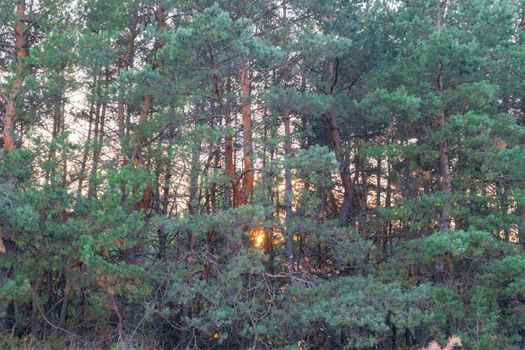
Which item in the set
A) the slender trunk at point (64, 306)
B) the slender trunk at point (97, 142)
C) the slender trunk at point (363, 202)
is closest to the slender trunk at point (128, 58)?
the slender trunk at point (97, 142)

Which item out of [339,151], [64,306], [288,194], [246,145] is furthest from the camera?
[339,151]

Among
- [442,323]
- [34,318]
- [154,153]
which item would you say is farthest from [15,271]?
[442,323]

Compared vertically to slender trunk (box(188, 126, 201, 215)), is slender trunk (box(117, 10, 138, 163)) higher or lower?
higher

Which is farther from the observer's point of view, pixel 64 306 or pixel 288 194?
pixel 64 306

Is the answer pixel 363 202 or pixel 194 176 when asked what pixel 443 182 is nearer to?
pixel 363 202

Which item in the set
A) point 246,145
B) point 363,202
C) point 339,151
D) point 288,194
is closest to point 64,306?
point 246,145

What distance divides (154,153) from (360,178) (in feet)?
26.3

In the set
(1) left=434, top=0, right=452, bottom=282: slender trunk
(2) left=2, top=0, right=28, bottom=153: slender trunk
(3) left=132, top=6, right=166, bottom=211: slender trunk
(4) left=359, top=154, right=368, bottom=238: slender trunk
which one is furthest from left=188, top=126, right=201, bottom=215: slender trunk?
(1) left=434, top=0, right=452, bottom=282: slender trunk

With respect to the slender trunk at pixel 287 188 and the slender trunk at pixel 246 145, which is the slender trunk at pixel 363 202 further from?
the slender trunk at pixel 246 145

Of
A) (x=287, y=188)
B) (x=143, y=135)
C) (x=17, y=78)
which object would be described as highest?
(x=17, y=78)

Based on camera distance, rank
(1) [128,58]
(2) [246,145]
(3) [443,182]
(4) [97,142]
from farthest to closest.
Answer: (1) [128,58] → (3) [443,182] → (4) [97,142] → (2) [246,145]

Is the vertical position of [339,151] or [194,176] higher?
[339,151]

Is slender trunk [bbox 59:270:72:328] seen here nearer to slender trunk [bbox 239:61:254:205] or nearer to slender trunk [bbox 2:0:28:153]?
slender trunk [bbox 2:0:28:153]

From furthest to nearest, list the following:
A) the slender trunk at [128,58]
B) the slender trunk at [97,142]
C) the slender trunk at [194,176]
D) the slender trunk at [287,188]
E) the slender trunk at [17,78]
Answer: the slender trunk at [128,58]
the slender trunk at [194,176]
the slender trunk at [287,188]
the slender trunk at [17,78]
the slender trunk at [97,142]
